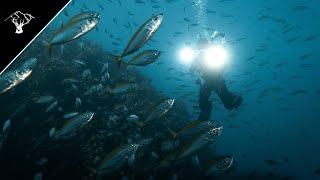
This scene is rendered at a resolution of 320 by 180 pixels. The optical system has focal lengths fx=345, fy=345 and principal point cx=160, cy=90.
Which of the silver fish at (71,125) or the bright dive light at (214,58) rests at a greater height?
the bright dive light at (214,58)

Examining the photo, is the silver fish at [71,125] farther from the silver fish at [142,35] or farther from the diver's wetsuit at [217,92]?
the diver's wetsuit at [217,92]

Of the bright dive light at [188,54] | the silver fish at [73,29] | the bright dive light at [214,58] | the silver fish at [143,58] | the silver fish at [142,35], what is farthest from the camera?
the bright dive light at [214,58]

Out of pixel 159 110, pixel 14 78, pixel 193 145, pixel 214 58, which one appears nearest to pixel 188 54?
pixel 214 58

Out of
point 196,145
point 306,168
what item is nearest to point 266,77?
point 306,168

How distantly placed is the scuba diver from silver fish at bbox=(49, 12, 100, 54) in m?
8.08

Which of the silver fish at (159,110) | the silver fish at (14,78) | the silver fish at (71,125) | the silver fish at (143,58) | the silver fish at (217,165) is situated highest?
the silver fish at (143,58)

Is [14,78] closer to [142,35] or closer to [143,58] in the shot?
[142,35]

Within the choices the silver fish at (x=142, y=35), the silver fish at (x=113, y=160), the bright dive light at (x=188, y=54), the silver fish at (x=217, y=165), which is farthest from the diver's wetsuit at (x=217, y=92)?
the silver fish at (x=142, y=35)

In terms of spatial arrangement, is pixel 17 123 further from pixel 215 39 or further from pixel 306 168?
pixel 306 168

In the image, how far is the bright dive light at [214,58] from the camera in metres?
12.1

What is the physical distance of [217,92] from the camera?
500 inches

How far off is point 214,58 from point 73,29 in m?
8.69

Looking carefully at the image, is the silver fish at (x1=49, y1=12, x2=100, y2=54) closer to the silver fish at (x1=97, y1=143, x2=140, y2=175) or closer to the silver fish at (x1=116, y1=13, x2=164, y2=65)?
the silver fish at (x1=116, y1=13, x2=164, y2=65)

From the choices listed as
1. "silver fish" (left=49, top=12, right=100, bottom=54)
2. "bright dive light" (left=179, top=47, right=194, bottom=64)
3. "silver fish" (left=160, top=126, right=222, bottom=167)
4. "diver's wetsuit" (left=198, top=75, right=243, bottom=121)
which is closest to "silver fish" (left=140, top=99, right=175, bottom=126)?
"silver fish" (left=160, top=126, right=222, bottom=167)
